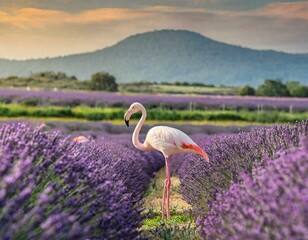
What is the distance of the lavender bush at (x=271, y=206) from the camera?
3.31 m

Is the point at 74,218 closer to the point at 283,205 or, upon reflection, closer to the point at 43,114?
the point at 283,205

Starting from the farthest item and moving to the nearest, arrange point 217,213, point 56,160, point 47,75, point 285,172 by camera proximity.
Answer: point 47,75
point 56,160
point 217,213
point 285,172

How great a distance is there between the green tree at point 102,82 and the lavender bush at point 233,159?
51.8 metres

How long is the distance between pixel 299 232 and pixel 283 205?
12.1 inches

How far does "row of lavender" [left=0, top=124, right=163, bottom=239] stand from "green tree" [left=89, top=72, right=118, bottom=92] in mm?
54540

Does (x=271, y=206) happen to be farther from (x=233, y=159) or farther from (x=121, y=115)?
(x=121, y=115)

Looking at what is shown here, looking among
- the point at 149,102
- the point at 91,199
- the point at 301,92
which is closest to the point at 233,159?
the point at 91,199

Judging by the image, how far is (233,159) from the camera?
22.5ft

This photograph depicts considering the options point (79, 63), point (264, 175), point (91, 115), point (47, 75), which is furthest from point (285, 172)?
point (79, 63)

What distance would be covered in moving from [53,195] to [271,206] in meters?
1.32

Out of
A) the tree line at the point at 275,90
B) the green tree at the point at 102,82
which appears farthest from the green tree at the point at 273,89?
the green tree at the point at 102,82

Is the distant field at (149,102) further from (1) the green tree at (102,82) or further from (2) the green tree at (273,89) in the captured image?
(1) the green tree at (102,82)

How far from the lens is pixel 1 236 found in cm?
363

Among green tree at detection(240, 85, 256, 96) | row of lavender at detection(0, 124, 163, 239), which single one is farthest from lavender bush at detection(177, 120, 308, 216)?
green tree at detection(240, 85, 256, 96)
